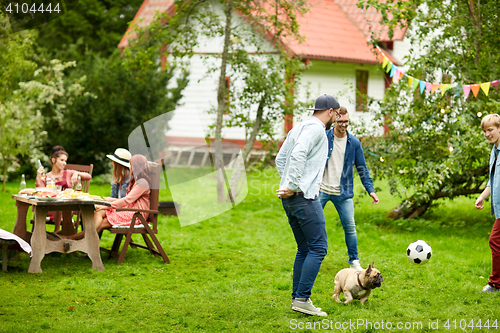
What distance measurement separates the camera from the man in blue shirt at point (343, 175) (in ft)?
20.3

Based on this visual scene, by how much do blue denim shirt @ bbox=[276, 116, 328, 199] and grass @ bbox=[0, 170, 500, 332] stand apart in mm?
1116

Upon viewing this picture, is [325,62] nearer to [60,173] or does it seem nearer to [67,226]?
[60,173]

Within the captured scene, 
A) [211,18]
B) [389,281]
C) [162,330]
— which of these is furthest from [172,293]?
[211,18]

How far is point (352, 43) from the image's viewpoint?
20234 millimetres

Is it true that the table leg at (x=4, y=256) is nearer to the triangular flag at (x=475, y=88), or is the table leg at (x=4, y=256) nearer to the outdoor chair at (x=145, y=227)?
the outdoor chair at (x=145, y=227)

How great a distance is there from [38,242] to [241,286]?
7.80 feet

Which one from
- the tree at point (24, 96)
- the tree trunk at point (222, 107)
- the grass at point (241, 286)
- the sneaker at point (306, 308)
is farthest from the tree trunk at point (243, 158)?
the sneaker at point (306, 308)

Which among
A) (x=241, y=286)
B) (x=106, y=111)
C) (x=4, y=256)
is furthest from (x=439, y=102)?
(x=106, y=111)

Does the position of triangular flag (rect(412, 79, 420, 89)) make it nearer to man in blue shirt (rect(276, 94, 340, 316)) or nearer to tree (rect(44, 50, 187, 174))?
man in blue shirt (rect(276, 94, 340, 316))

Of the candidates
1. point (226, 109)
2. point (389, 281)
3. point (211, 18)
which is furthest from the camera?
point (226, 109)

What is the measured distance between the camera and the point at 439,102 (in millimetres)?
9156

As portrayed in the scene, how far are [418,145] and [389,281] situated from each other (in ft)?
12.6

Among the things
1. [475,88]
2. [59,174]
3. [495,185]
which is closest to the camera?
[495,185]

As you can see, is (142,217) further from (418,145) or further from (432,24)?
(432,24)
